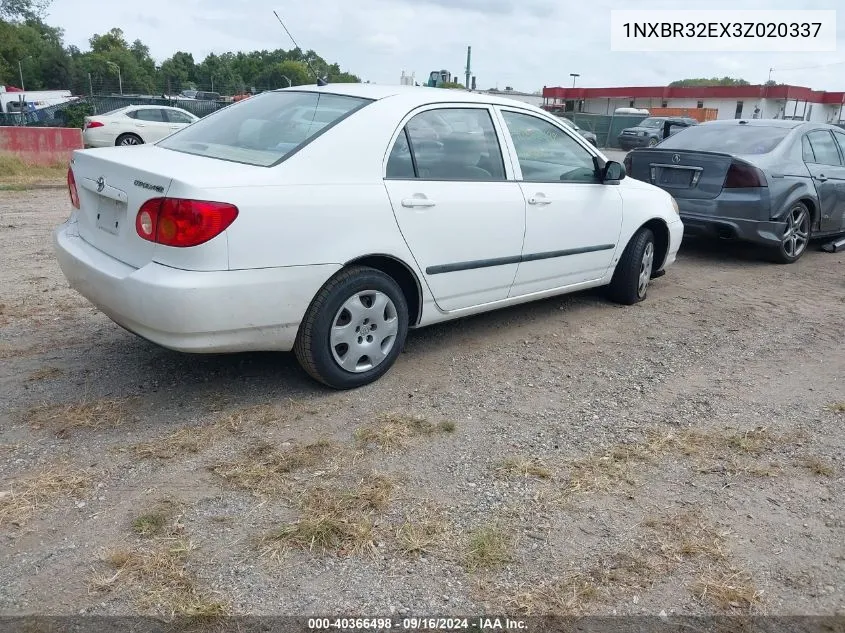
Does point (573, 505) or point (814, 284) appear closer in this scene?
point (573, 505)

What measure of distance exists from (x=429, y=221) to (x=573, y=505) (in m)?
1.75

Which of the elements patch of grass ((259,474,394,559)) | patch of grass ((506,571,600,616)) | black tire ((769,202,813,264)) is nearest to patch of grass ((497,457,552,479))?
patch of grass ((259,474,394,559))

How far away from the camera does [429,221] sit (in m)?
4.05

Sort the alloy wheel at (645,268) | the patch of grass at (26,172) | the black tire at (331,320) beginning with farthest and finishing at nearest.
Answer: the patch of grass at (26,172) < the alloy wheel at (645,268) < the black tire at (331,320)

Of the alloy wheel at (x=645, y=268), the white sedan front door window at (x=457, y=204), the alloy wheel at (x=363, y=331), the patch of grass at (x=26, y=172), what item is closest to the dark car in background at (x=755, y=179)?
the alloy wheel at (x=645, y=268)

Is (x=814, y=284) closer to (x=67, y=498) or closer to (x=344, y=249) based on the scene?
(x=344, y=249)

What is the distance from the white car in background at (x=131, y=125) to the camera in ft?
57.2

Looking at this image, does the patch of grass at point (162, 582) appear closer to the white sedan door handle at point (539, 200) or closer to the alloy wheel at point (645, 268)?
the white sedan door handle at point (539, 200)

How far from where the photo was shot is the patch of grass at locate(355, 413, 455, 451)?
345 cm

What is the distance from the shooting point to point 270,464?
10.6 feet

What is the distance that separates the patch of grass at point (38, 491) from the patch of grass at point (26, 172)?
1118cm

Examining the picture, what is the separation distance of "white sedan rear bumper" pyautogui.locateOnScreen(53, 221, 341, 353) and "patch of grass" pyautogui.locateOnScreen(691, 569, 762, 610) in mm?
2104

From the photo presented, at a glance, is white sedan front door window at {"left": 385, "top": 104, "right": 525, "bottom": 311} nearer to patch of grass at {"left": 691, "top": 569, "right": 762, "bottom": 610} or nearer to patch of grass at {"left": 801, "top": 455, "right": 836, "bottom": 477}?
patch of grass at {"left": 801, "top": 455, "right": 836, "bottom": 477}

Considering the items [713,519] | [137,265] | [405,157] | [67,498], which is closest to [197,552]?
[67,498]
